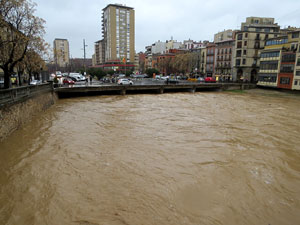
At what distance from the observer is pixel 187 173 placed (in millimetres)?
9586

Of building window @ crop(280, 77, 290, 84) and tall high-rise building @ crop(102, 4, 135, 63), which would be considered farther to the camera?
tall high-rise building @ crop(102, 4, 135, 63)

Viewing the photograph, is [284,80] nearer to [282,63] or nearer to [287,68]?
[287,68]

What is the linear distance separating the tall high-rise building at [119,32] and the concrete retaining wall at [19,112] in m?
89.2

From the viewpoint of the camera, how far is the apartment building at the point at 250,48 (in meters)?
63.5

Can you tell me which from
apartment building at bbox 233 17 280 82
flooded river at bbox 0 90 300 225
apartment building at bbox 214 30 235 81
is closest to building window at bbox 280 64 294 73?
apartment building at bbox 233 17 280 82

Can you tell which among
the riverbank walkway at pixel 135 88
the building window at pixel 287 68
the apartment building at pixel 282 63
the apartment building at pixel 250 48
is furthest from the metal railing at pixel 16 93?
the apartment building at pixel 250 48

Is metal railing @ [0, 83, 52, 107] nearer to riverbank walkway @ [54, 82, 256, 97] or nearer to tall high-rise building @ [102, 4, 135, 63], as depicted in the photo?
riverbank walkway @ [54, 82, 256, 97]

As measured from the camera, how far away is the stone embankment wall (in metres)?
12.3

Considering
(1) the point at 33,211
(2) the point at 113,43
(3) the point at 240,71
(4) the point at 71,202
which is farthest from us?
(2) the point at 113,43

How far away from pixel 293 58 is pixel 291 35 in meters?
4.71

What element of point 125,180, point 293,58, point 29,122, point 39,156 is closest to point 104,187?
point 125,180

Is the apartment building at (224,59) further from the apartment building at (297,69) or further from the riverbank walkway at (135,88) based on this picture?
the apartment building at (297,69)

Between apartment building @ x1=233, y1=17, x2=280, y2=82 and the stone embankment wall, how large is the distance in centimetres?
5436

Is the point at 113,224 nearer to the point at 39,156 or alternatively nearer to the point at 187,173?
the point at 187,173
